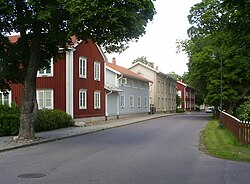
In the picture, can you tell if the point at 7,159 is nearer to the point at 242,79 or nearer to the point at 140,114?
the point at 242,79

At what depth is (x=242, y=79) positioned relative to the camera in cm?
4491

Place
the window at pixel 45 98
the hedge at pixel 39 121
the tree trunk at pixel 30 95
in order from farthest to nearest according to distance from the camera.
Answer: the window at pixel 45 98
the hedge at pixel 39 121
the tree trunk at pixel 30 95

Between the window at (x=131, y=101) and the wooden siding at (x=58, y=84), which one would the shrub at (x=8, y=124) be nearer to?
the wooden siding at (x=58, y=84)

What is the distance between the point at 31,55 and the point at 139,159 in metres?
8.69

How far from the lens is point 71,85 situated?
3262 centimetres

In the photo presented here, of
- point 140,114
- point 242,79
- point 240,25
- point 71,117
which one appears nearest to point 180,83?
point 140,114

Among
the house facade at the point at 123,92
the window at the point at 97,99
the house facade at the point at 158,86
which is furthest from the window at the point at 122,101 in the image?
the house facade at the point at 158,86

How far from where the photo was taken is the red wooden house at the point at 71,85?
32.3 metres

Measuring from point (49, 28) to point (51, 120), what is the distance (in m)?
8.92

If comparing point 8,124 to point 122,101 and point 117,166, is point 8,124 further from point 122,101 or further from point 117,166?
point 122,101

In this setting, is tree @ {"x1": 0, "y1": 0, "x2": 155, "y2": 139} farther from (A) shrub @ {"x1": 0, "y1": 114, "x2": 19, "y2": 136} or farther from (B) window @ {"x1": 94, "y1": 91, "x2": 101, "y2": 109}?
(B) window @ {"x1": 94, "y1": 91, "x2": 101, "y2": 109}

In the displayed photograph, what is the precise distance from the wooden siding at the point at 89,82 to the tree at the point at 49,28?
472 inches

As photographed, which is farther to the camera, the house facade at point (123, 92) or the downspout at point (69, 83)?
the house facade at point (123, 92)

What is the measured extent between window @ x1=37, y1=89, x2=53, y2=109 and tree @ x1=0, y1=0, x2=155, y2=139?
432 inches
